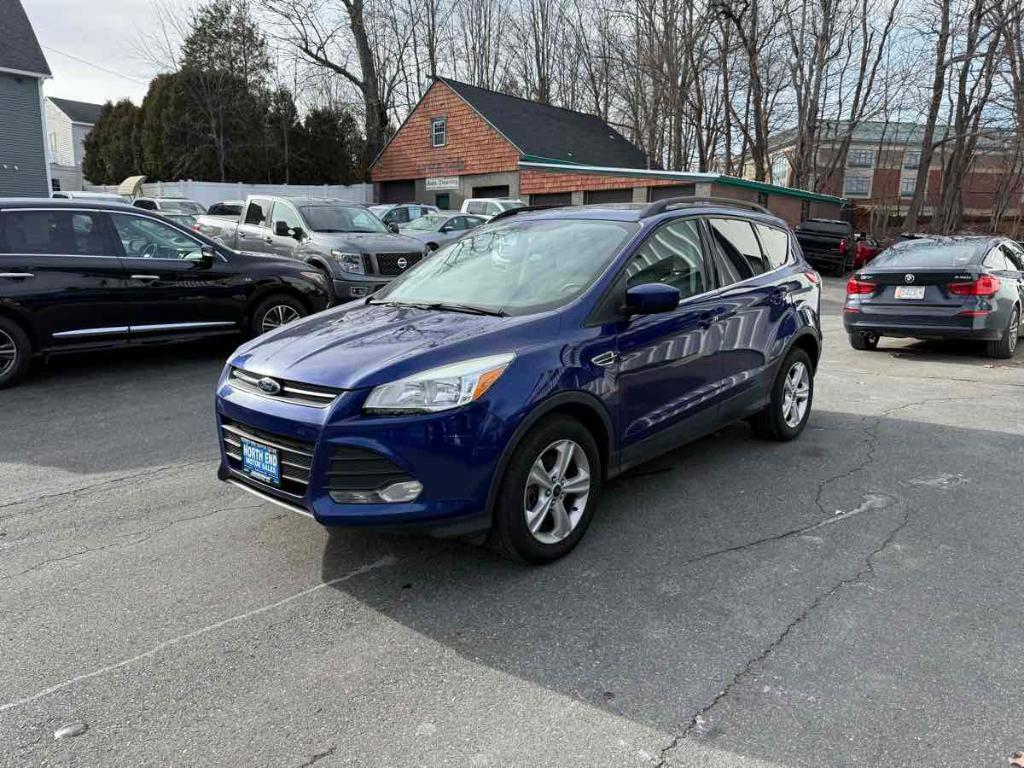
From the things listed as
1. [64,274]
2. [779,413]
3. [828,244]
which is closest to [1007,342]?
[779,413]

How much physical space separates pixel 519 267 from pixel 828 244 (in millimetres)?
22585

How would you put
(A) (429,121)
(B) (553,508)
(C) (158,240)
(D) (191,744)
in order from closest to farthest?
(D) (191,744) → (B) (553,508) → (C) (158,240) → (A) (429,121)

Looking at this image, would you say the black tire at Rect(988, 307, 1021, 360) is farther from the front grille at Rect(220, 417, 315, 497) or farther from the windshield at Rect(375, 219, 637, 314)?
the front grille at Rect(220, 417, 315, 497)

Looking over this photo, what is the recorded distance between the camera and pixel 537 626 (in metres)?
3.19

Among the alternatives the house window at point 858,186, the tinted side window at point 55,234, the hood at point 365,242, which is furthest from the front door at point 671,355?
the house window at point 858,186

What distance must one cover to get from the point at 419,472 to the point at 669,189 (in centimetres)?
2529

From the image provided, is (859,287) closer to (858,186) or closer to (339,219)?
(339,219)

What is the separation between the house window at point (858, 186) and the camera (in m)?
64.6

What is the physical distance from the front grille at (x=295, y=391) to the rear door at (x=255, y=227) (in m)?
8.98

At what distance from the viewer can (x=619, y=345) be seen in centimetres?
397

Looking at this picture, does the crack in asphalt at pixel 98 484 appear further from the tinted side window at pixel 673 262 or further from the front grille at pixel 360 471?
the tinted side window at pixel 673 262

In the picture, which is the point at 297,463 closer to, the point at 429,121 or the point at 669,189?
the point at 669,189

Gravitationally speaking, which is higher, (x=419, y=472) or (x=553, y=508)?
(x=419, y=472)

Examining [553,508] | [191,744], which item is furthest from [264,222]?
[191,744]
